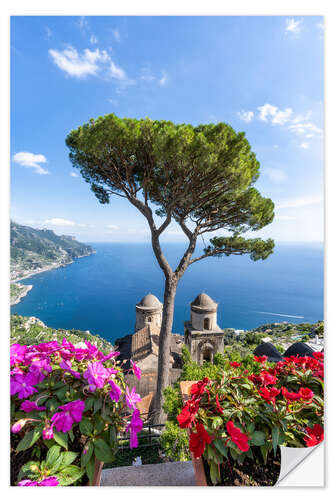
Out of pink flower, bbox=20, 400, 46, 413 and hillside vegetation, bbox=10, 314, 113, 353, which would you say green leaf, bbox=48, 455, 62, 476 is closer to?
pink flower, bbox=20, 400, 46, 413

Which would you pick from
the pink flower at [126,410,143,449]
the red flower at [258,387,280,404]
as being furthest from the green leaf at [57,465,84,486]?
the red flower at [258,387,280,404]

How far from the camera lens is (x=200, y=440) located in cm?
118

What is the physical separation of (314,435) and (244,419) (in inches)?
16.6

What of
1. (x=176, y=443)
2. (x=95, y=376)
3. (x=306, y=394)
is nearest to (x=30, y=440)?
(x=95, y=376)

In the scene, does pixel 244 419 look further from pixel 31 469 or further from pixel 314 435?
pixel 31 469

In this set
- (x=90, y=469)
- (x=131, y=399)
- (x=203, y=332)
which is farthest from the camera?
(x=203, y=332)

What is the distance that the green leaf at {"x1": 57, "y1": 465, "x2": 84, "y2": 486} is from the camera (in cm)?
112

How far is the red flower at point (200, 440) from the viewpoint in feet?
3.78

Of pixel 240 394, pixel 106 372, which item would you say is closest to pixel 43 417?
pixel 106 372

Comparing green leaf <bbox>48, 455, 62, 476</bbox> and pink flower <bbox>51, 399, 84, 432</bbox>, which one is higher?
pink flower <bbox>51, 399, 84, 432</bbox>

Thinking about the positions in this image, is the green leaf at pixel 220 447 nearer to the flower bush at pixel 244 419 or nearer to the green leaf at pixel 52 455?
the flower bush at pixel 244 419

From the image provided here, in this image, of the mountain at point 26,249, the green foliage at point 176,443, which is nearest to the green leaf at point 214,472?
the green foliage at point 176,443

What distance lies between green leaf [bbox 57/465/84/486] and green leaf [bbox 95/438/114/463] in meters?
0.12
